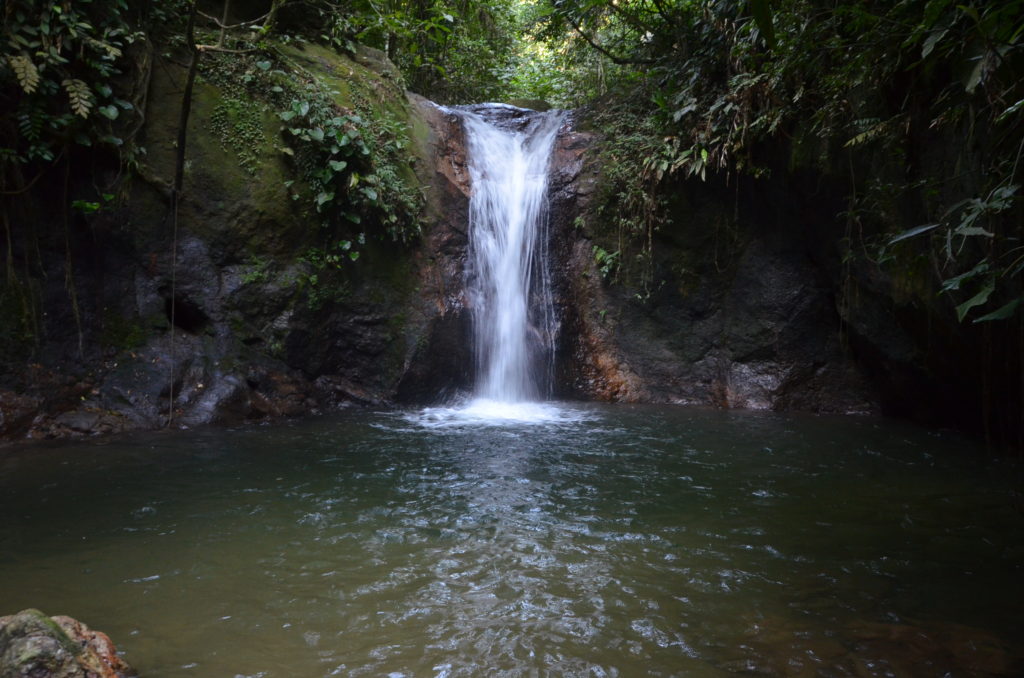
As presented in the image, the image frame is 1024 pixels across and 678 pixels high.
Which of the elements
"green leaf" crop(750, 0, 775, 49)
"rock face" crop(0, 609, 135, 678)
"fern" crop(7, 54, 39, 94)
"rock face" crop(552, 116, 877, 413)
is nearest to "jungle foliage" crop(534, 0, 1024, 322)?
"green leaf" crop(750, 0, 775, 49)

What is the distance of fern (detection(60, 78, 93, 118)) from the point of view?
6109mm

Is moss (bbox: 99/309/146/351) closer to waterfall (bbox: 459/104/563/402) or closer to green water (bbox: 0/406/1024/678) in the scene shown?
green water (bbox: 0/406/1024/678)

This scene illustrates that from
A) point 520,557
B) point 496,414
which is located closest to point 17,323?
point 496,414

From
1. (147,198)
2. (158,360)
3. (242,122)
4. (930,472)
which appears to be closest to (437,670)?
(930,472)

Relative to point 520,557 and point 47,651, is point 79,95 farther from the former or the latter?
point 520,557

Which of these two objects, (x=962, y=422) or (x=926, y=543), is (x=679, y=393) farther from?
(x=926, y=543)

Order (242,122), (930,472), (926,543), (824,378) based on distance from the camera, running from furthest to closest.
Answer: (824,378)
(242,122)
(930,472)
(926,543)

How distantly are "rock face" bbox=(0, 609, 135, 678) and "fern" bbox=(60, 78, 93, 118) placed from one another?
557cm

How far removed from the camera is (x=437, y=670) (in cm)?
243

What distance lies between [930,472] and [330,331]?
20.7 ft

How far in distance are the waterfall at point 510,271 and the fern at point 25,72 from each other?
511 centimetres

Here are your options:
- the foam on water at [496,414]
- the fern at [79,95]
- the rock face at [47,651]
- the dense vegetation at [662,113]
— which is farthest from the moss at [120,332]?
the rock face at [47,651]

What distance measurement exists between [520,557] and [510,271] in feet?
20.5

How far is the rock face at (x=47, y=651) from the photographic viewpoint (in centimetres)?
198
